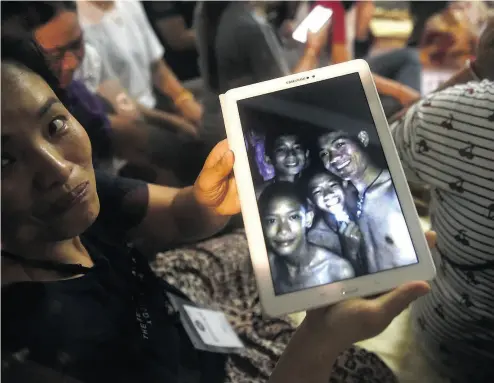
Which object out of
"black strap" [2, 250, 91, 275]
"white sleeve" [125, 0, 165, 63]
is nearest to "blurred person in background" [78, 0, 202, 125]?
"white sleeve" [125, 0, 165, 63]

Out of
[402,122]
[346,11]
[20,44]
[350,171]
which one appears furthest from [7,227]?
[346,11]

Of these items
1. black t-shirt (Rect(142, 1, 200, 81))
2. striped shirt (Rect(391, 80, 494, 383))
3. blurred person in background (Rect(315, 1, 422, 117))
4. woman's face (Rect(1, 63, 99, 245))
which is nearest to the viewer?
woman's face (Rect(1, 63, 99, 245))

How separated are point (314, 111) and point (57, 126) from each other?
0.71ft

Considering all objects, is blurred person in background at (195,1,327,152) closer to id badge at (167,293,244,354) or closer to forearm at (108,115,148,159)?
forearm at (108,115,148,159)

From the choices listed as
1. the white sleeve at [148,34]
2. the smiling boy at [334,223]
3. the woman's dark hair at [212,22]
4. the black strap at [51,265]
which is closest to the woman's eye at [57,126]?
the black strap at [51,265]

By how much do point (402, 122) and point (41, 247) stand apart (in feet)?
1.30

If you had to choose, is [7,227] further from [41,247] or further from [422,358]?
[422,358]

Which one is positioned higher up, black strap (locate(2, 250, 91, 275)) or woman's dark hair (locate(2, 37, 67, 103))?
woman's dark hair (locate(2, 37, 67, 103))

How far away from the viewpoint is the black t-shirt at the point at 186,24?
0.80m

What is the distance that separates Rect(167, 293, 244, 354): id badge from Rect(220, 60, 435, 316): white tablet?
0.15 m

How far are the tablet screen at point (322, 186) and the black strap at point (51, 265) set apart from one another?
0.16m

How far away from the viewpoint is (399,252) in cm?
44

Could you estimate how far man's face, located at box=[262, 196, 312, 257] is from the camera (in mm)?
446

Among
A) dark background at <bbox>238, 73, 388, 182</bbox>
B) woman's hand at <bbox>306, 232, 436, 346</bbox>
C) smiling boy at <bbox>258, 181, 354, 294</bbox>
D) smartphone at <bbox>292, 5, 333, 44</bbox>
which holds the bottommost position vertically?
woman's hand at <bbox>306, 232, 436, 346</bbox>
